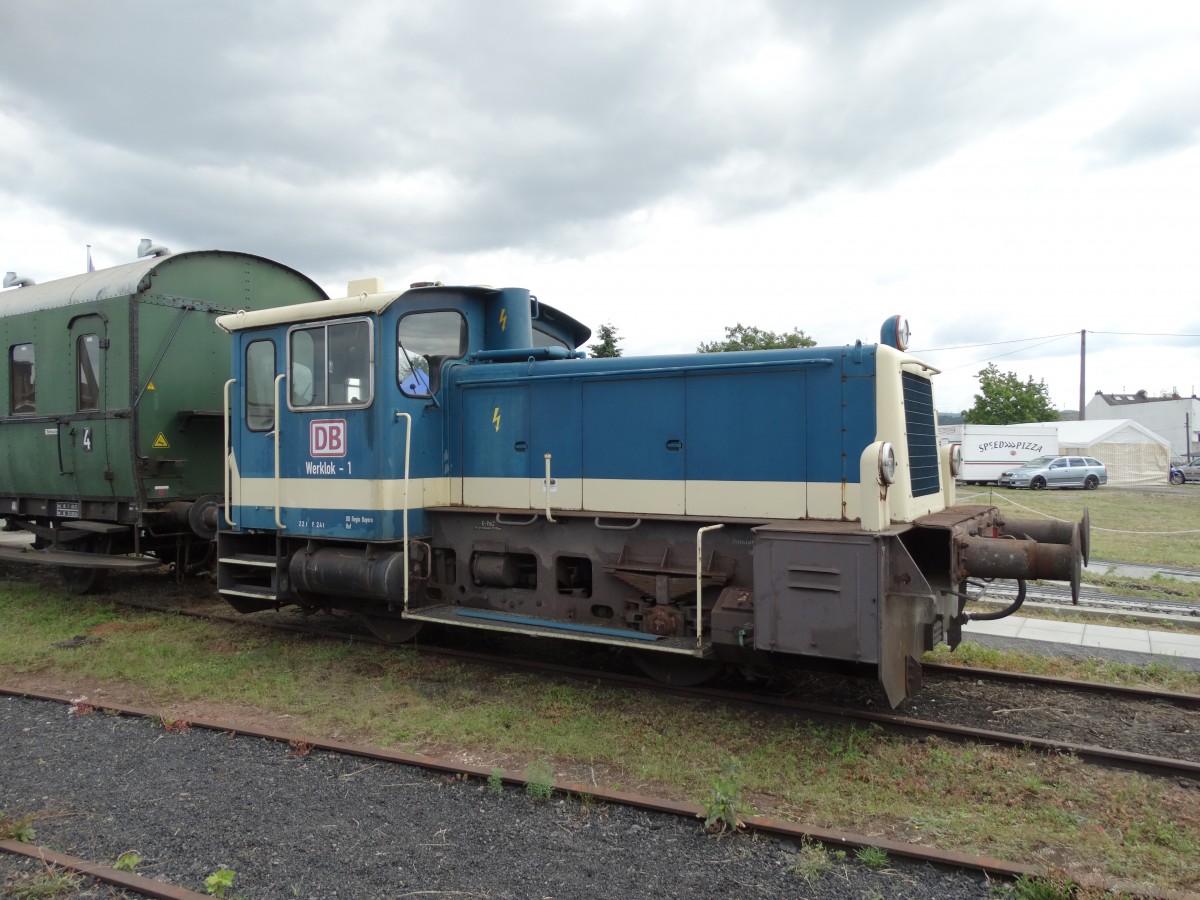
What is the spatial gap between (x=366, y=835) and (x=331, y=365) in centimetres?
415

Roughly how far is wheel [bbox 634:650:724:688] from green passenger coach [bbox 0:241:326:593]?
5.36 m

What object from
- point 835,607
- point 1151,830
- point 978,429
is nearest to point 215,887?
point 835,607

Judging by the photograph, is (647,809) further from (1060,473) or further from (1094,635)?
(1060,473)

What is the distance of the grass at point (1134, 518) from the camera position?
14258mm

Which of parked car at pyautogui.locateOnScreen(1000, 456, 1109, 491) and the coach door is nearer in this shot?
the coach door

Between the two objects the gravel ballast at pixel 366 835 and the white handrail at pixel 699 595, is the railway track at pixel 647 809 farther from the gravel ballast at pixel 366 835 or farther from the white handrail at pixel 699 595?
the white handrail at pixel 699 595

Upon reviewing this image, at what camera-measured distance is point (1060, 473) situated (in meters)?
33.6

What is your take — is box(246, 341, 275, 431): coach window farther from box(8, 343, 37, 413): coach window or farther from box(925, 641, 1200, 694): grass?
box(925, 641, 1200, 694): grass

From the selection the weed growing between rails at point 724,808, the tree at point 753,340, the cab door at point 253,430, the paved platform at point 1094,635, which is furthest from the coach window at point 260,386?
Answer: the tree at point 753,340

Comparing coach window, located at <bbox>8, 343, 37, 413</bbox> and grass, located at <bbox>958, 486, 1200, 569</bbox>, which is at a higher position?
coach window, located at <bbox>8, 343, 37, 413</bbox>

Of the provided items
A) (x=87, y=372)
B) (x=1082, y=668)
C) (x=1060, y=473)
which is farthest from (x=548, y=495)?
(x=1060, y=473)

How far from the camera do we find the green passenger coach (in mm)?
8898

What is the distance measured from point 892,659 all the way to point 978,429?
3551 cm

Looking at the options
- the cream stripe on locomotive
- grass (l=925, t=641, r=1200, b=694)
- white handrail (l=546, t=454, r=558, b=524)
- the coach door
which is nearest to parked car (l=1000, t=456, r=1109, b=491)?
grass (l=925, t=641, r=1200, b=694)
